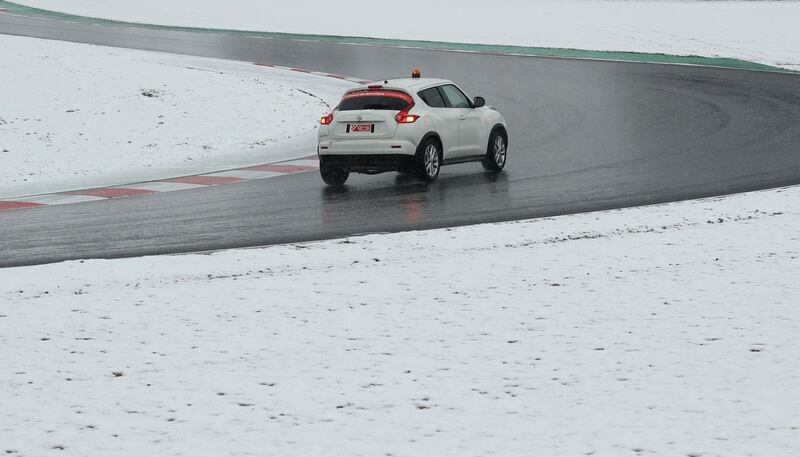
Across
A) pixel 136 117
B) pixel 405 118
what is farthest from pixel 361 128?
pixel 136 117

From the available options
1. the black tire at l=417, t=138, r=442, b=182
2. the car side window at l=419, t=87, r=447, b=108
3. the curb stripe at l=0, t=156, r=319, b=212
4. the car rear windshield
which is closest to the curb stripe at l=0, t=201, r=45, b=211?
the curb stripe at l=0, t=156, r=319, b=212

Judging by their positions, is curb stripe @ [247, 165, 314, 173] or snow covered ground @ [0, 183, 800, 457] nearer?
snow covered ground @ [0, 183, 800, 457]

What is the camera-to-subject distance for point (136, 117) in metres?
24.1

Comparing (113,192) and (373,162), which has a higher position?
(373,162)

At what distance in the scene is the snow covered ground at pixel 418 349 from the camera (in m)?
6.30

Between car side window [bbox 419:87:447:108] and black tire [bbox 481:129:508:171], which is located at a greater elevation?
car side window [bbox 419:87:447:108]

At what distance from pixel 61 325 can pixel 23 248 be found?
3.84 meters

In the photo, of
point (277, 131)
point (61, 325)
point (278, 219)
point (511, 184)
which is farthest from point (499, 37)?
point (61, 325)

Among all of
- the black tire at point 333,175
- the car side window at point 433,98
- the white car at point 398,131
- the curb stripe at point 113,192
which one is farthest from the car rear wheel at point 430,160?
the curb stripe at point 113,192

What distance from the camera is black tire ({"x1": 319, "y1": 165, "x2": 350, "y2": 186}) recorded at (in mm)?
16808

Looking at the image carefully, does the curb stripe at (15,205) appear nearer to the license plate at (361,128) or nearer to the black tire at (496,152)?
the license plate at (361,128)

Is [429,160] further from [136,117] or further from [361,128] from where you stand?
[136,117]

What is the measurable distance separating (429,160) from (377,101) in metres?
1.10

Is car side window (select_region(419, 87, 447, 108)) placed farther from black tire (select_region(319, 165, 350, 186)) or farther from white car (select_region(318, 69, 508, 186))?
black tire (select_region(319, 165, 350, 186))
